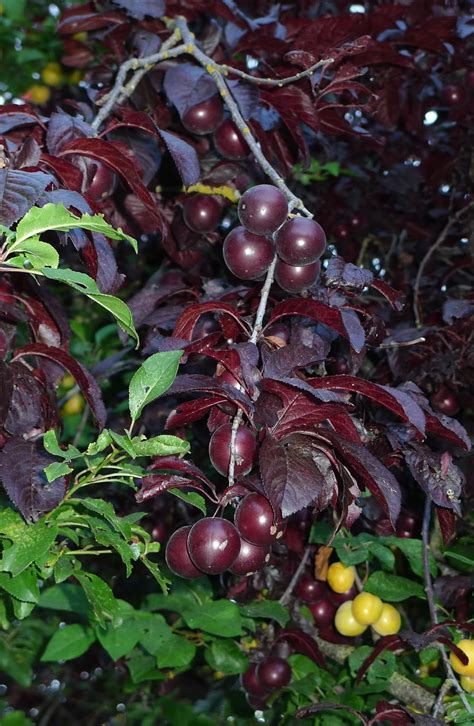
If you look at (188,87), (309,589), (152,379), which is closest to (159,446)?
(152,379)

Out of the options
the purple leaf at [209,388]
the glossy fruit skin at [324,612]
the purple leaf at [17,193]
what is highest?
the purple leaf at [17,193]

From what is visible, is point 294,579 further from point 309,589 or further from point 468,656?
point 468,656

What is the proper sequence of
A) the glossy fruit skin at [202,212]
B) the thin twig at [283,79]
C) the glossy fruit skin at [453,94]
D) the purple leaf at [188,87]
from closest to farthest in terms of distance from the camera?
the thin twig at [283,79]
the purple leaf at [188,87]
the glossy fruit skin at [202,212]
the glossy fruit skin at [453,94]

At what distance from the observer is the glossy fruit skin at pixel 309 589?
2.04 metres

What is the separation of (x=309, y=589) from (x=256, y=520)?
111cm

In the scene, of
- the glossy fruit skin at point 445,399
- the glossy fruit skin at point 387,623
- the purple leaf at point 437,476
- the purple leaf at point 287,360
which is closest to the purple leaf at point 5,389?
the purple leaf at point 287,360

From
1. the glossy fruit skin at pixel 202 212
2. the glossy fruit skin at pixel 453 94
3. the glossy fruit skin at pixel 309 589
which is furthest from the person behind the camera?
the glossy fruit skin at pixel 453 94

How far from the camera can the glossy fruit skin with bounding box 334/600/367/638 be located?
A: 1972 mm

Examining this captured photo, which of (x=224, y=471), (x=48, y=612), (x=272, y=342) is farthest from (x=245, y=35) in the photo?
(x=48, y=612)

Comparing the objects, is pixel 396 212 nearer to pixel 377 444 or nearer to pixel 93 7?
pixel 93 7

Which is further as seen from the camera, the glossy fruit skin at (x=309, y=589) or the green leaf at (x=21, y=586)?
the glossy fruit skin at (x=309, y=589)

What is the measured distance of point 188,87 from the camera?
1558 millimetres

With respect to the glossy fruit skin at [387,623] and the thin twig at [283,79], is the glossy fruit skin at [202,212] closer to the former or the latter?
the thin twig at [283,79]

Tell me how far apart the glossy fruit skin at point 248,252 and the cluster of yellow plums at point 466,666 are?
0.92m
